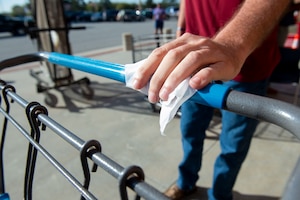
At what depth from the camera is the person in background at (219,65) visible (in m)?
0.76

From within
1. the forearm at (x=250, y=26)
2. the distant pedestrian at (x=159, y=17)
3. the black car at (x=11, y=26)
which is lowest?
the black car at (x=11, y=26)

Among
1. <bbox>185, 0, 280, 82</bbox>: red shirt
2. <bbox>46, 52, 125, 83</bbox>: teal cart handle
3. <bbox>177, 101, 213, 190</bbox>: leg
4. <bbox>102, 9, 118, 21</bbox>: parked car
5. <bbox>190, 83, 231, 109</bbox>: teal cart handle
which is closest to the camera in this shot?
<bbox>190, 83, 231, 109</bbox>: teal cart handle

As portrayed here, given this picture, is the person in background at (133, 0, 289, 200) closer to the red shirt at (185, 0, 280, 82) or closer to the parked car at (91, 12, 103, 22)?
the red shirt at (185, 0, 280, 82)

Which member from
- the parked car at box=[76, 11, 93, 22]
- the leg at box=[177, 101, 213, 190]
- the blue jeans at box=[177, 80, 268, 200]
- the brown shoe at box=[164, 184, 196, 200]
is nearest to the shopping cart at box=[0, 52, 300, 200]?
the blue jeans at box=[177, 80, 268, 200]

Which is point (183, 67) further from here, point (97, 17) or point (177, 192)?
point (97, 17)

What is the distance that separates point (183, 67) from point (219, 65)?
0.44ft

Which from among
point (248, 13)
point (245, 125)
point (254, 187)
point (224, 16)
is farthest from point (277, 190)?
point (248, 13)

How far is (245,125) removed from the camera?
1.74 meters

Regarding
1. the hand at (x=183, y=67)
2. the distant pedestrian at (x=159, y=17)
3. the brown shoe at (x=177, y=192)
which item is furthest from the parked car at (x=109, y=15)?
the hand at (x=183, y=67)

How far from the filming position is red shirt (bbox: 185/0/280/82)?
168 cm

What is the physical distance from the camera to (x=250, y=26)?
1.04 metres

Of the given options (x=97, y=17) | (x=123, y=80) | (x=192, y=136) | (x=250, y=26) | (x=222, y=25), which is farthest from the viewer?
(x=97, y=17)

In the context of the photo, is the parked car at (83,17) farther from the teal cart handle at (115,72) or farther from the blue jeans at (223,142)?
the teal cart handle at (115,72)

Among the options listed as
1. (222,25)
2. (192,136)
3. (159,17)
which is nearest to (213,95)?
(222,25)
